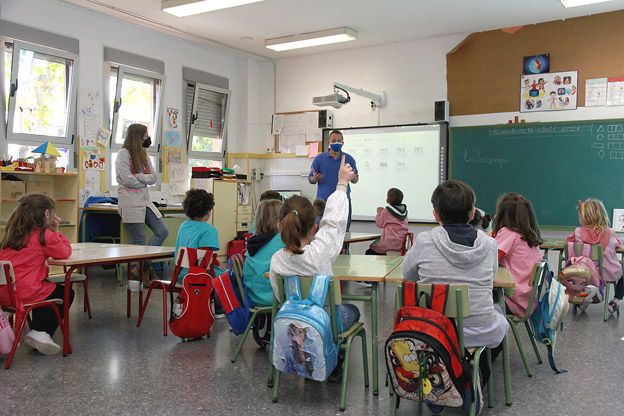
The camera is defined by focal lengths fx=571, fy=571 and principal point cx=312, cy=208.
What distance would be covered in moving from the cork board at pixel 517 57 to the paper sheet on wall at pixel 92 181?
4516 mm

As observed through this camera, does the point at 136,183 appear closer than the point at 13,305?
No

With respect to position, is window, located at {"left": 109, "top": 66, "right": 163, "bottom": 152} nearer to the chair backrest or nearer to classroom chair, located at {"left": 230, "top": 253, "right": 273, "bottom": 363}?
the chair backrest

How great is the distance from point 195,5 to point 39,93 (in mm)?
1997

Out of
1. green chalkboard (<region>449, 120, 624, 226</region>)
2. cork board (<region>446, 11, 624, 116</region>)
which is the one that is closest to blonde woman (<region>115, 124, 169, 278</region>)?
green chalkboard (<region>449, 120, 624, 226</region>)

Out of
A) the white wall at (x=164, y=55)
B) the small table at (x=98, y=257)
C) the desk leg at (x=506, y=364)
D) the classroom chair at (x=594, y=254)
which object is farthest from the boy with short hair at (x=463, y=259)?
the white wall at (x=164, y=55)

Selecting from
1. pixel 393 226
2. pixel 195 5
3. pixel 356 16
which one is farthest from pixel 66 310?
pixel 356 16

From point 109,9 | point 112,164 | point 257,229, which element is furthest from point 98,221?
point 257,229

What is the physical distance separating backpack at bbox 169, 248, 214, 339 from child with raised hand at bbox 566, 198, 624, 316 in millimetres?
3020

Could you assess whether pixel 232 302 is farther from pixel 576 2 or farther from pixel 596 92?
pixel 596 92

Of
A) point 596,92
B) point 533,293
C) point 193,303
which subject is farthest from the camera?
point 596,92

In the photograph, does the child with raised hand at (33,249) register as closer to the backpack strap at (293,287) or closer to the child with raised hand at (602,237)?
the backpack strap at (293,287)

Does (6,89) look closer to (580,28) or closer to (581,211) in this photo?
(581,211)

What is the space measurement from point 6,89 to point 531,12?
5799 millimetres

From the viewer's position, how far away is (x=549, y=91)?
6781 millimetres
